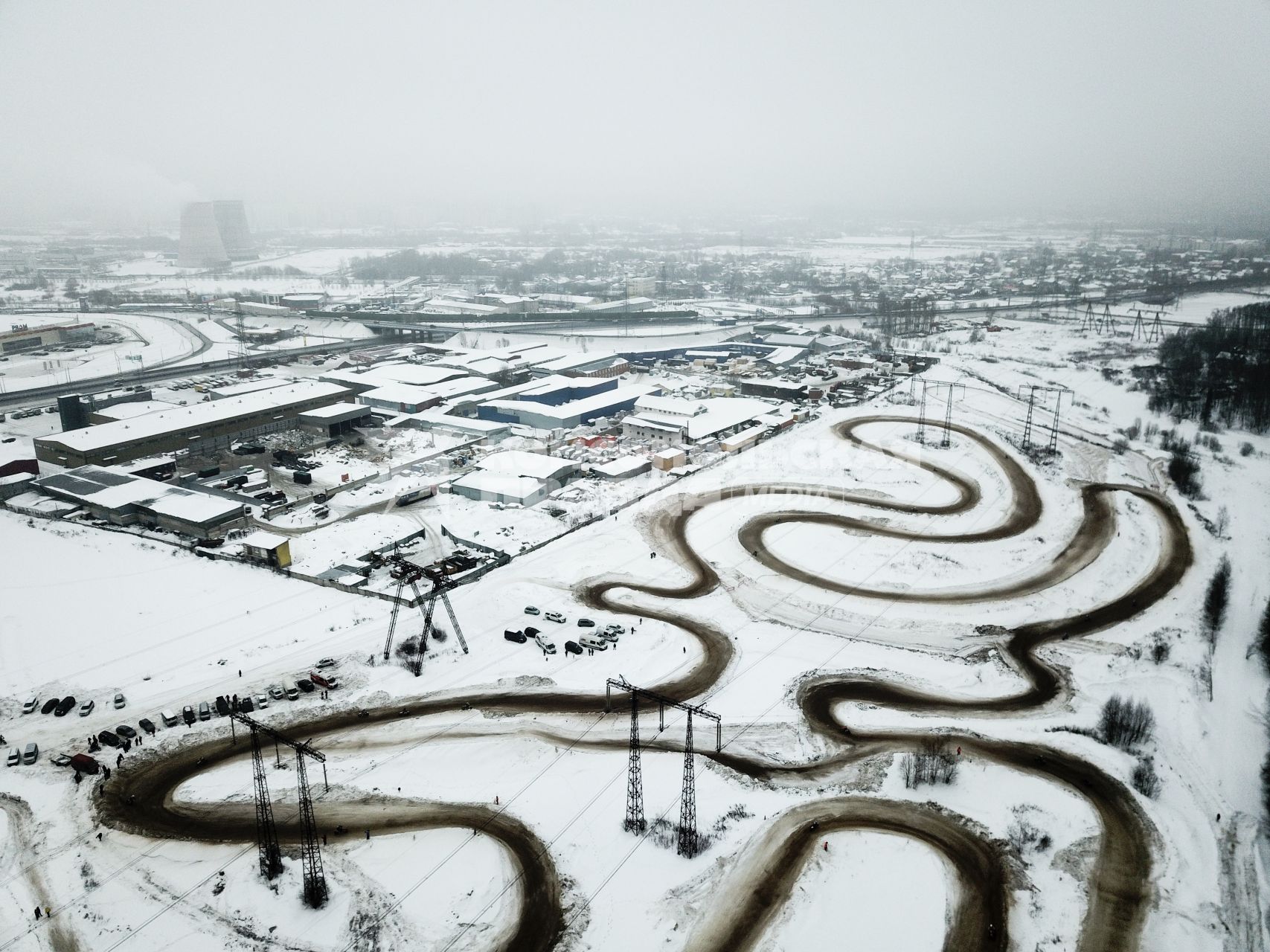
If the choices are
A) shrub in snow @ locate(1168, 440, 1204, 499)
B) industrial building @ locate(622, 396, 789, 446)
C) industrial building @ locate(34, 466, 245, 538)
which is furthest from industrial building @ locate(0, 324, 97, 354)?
shrub in snow @ locate(1168, 440, 1204, 499)

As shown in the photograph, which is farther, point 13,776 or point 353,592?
point 353,592

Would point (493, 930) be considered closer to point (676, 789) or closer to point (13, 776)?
point (676, 789)

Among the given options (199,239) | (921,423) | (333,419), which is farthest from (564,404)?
→ (199,239)

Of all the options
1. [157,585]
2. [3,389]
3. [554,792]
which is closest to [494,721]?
[554,792]

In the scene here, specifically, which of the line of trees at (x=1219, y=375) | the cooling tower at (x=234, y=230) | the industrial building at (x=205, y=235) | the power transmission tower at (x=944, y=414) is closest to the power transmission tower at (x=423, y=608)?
the power transmission tower at (x=944, y=414)

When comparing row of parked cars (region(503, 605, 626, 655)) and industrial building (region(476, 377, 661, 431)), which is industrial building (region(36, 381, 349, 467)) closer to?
industrial building (region(476, 377, 661, 431))

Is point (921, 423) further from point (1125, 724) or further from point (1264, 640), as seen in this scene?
point (1125, 724)
